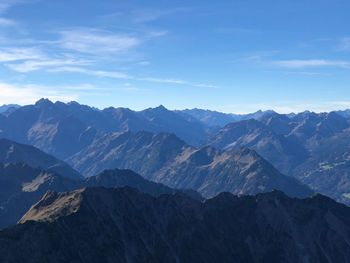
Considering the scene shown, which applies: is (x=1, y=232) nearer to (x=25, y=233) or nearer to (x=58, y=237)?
(x=25, y=233)

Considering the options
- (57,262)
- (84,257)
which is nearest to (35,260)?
(57,262)

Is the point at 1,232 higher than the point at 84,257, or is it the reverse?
the point at 1,232

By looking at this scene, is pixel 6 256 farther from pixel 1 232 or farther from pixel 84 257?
pixel 84 257

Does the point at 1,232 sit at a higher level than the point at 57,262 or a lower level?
higher

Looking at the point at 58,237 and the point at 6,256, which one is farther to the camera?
the point at 58,237

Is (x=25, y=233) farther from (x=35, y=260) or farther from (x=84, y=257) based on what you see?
(x=84, y=257)

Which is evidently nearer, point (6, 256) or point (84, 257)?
point (6, 256)

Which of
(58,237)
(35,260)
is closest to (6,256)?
(35,260)
